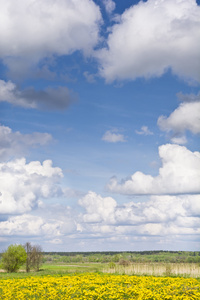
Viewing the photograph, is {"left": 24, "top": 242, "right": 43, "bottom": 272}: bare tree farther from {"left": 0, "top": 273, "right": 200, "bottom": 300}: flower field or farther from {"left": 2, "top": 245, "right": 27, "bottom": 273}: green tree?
{"left": 0, "top": 273, "right": 200, "bottom": 300}: flower field

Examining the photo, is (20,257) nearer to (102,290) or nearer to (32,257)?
(32,257)

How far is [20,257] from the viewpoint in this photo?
77688 millimetres

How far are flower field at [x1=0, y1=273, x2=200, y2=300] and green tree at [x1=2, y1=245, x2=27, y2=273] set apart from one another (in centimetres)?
5300

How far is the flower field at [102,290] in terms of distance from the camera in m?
20.8

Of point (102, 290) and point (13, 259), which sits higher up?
point (102, 290)

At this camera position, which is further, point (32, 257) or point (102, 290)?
point (32, 257)

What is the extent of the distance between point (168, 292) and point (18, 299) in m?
10.0

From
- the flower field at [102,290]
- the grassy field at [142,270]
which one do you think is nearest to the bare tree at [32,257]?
the grassy field at [142,270]

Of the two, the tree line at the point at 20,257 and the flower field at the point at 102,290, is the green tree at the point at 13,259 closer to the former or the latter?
the tree line at the point at 20,257

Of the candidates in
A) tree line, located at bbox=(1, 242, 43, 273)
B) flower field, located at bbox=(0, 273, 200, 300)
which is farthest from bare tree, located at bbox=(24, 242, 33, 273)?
flower field, located at bbox=(0, 273, 200, 300)

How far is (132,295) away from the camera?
21.1 meters

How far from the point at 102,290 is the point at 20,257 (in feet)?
200

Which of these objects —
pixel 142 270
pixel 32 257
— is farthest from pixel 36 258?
pixel 142 270

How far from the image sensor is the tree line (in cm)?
7719
